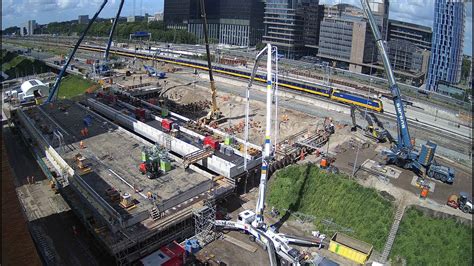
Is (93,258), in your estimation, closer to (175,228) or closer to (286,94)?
(175,228)

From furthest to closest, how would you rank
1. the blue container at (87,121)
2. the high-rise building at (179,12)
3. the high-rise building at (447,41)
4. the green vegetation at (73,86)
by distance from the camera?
the high-rise building at (179,12) < the high-rise building at (447,41) < the green vegetation at (73,86) < the blue container at (87,121)

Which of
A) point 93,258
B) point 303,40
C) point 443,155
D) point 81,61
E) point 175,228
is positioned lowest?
point 93,258

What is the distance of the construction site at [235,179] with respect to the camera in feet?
102

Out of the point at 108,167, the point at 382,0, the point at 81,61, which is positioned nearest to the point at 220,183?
the point at 108,167

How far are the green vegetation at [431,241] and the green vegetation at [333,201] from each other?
1.50 m

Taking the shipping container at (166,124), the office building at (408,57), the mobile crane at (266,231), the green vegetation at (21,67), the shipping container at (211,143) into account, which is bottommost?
the mobile crane at (266,231)

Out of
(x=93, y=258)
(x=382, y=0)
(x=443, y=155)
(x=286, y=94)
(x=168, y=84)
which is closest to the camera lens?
(x=93, y=258)

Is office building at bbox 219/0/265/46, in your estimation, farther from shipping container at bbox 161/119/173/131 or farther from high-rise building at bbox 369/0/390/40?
shipping container at bbox 161/119/173/131

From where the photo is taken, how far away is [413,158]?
135 ft

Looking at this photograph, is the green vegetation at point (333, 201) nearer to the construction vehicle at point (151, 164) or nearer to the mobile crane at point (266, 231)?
the mobile crane at point (266, 231)

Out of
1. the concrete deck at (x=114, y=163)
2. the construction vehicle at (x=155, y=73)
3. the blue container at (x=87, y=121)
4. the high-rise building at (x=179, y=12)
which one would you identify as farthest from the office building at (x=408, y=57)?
the blue container at (x=87, y=121)

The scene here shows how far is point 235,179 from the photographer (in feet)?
Answer: 129

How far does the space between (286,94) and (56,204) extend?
148 feet

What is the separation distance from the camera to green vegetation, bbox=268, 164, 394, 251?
3378 cm
